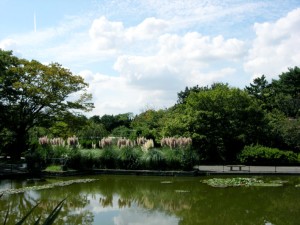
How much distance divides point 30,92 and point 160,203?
16.7 m

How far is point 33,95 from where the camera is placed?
2800 cm

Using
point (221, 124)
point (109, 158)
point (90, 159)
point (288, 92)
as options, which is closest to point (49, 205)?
point (109, 158)

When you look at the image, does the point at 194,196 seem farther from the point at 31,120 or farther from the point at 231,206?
the point at 31,120

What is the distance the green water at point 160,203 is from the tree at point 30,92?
30.5ft

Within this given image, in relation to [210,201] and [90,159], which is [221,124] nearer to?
[90,159]

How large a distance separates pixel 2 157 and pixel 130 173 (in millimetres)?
16534

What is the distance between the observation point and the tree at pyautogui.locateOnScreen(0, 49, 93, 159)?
2745cm

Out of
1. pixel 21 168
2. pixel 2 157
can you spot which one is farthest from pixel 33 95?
pixel 2 157

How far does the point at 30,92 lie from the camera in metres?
27.7

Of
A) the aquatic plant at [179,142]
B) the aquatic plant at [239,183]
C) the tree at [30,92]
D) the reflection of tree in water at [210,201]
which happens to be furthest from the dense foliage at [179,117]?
the reflection of tree in water at [210,201]

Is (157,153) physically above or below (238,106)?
below

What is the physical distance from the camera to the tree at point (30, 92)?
27453 millimetres

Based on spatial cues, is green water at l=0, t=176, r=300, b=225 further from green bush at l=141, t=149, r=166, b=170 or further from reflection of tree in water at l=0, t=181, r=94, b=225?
green bush at l=141, t=149, r=166, b=170

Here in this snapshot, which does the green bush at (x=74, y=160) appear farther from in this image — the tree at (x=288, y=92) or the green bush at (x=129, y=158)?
the tree at (x=288, y=92)
